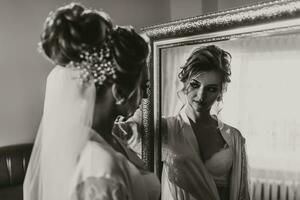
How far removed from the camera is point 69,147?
1.36m

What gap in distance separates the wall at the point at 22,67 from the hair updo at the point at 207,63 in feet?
2.31

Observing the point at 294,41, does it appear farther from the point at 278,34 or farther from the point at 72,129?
the point at 72,129

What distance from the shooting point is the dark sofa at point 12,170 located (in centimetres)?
223

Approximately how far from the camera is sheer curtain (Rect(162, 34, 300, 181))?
1412mm

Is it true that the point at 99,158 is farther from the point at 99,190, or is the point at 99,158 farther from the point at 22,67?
the point at 22,67

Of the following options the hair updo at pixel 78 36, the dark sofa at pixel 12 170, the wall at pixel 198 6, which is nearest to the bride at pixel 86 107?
the hair updo at pixel 78 36

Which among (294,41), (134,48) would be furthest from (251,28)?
(134,48)

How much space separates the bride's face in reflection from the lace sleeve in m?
0.70

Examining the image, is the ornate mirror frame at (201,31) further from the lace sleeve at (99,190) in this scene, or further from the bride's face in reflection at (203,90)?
the lace sleeve at (99,190)

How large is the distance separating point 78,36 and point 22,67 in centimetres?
121

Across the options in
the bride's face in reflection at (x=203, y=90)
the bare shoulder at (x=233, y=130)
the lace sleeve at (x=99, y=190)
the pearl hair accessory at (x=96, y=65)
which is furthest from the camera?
the bride's face in reflection at (x=203, y=90)

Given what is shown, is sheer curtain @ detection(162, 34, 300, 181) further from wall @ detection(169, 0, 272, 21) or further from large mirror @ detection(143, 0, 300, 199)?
wall @ detection(169, 0, 272, 21)

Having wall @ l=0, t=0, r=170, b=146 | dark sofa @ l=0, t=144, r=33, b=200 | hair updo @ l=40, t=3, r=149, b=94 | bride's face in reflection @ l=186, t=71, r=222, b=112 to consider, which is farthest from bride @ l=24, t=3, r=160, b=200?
wall @ l=0, t=0, r=170, b=146

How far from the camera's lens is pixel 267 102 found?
151cm
